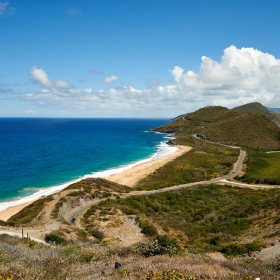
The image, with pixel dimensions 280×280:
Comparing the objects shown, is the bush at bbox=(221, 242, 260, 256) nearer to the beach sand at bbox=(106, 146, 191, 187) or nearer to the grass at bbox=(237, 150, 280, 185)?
the beach sand at bbox=(106, 146, 191, 187)

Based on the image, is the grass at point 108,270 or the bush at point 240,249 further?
the bush at point 240,249

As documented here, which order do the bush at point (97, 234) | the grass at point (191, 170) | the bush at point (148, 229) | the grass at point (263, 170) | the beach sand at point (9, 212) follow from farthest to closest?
the grass at point (191, 170) < the grass at point (263, 170) < the beach sand at point (9, 212) < the bush at point (148, 229) < the bush at point (97, 234)

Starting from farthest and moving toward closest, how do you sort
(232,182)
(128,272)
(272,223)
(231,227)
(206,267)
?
(232,182) < (231,227) < (272,223) < (206,267) < (128,272)

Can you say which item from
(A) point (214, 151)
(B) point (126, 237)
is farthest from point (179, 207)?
(A) point (214, 151)

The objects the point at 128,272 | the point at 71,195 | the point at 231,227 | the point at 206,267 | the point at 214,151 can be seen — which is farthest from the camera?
the point at 214,151

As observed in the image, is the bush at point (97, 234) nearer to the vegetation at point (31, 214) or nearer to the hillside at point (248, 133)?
the vegetation at point (31, 214)

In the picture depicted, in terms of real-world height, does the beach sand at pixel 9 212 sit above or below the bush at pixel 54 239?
below

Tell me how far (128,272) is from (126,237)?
16877 mm

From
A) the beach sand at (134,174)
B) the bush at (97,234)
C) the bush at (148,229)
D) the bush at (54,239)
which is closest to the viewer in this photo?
the bush at (54,239)

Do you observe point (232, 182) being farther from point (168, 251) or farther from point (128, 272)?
point (128, 272)

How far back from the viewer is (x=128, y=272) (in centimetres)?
889

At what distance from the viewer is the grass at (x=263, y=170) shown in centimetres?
5618

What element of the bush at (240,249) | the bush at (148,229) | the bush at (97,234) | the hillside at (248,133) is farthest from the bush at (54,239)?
the hillside at (248,133)

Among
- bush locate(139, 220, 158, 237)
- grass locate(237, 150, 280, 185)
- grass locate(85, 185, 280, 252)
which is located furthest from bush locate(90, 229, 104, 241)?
grass locate(237, 150, 280, 185)
